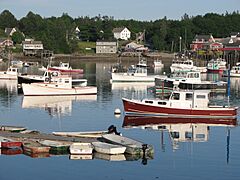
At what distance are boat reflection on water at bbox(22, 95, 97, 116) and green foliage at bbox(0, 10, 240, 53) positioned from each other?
85503 mm

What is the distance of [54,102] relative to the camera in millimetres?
46406

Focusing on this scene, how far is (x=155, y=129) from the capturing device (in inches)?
1336

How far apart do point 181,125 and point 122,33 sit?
132 meters

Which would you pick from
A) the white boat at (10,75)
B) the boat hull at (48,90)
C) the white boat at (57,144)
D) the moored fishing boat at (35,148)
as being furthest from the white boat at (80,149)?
the white boat at (10,75)

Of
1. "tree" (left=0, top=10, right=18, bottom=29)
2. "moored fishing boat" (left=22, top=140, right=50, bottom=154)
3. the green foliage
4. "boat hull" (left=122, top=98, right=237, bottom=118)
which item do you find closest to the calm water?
"moored fishing boat" (left=22, top=140, right=50, bottom=154)

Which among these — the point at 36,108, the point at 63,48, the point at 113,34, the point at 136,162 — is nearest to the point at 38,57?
the point at 63,48

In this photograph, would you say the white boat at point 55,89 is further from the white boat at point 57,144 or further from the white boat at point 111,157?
the white boat at point 111,157

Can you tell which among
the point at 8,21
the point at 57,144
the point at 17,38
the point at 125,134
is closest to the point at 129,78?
the point at 125,134

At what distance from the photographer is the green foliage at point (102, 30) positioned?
13866cm

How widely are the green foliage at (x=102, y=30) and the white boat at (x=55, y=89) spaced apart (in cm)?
8324

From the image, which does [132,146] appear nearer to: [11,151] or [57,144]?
[57,144]

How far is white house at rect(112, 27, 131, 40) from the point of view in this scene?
6481 inches

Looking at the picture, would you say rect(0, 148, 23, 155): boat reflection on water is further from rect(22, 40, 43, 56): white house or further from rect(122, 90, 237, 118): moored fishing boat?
rect(22, 40, 43, 56): white house

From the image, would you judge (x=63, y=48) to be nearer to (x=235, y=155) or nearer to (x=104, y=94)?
(x=104, y=94)
